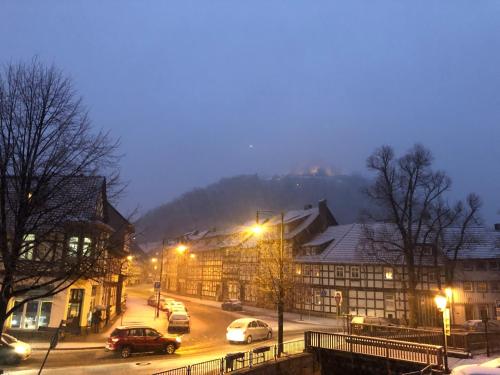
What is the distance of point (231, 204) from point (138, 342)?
470 feet

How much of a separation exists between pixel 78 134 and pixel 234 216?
5612 inches

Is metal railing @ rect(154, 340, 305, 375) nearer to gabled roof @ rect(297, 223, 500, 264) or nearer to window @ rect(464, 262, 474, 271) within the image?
gabled roof @ rect(297, 223, 500, 264)

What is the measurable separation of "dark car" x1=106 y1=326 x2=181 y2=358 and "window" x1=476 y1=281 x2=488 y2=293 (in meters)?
30.6

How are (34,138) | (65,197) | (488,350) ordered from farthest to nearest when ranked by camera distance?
(488,350), (65,197), (34,138)

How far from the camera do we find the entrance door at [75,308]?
96.1ft

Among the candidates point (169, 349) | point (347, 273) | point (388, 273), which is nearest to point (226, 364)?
point (169, 349)

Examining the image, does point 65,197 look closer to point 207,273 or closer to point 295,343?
point 295,343

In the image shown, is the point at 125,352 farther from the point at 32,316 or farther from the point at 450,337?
the point at 450,337

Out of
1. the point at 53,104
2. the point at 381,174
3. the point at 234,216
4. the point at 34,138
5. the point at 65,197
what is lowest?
the point at 65,197

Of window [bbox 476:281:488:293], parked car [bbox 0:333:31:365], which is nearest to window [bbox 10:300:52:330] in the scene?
parked car [bbox 0:333:31:365]

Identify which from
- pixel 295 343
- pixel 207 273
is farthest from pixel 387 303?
pixel 207 273

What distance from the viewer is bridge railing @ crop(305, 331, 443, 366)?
1822 cm

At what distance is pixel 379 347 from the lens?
20500 millimetres

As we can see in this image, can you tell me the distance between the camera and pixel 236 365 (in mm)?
18422
